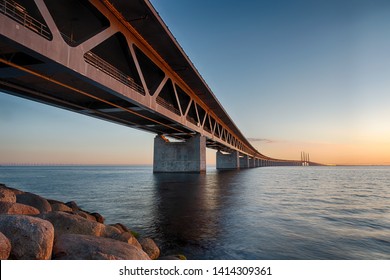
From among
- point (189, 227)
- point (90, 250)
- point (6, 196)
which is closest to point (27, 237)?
point (90, 250)

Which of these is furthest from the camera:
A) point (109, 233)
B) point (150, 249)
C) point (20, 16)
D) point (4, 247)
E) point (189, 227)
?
point (20, 16)

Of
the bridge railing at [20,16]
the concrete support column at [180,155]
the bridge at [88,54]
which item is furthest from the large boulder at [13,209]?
the concrete support column at [180,155]

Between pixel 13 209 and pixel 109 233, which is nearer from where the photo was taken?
pixel 13 209

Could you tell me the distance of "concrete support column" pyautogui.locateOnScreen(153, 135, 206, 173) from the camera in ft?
137

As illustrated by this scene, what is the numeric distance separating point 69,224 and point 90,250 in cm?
165

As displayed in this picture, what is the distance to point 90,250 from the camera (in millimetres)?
3986

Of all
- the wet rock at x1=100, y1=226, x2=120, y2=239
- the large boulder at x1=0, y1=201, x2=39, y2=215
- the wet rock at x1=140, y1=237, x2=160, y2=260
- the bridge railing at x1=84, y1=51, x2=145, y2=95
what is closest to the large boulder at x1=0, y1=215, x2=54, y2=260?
the large boulder at x1=0, y1=201, x2=39, y2=215

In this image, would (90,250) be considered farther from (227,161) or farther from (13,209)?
(227,161)

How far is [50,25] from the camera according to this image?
37.9 ft

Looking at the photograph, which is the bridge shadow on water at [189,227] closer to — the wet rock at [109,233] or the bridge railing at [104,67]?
the wet rock at [109,233]

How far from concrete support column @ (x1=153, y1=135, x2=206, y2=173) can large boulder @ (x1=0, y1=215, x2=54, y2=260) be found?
121 feet

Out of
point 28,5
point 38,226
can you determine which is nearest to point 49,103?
point 28,5

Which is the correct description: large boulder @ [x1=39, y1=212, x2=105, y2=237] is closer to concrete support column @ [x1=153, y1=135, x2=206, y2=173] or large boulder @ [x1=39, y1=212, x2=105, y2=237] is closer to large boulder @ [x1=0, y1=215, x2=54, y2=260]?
large boulder @ [x1=0, y1=215, x2=54, y2=260]
